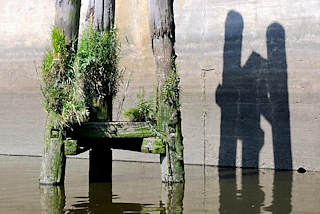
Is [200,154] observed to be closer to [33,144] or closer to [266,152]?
[266,152]

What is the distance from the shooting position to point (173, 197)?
25.4ft

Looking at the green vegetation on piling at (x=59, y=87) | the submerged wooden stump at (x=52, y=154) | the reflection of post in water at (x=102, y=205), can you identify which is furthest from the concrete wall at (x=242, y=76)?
the reflection of post in water at (x=102, y=205)

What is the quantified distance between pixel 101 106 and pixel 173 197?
1.89 m

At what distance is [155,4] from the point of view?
8562 millimetres

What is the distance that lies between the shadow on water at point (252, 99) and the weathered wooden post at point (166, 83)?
2227 millimetres

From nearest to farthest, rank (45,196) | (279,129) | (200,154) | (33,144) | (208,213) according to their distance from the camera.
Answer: (208,213)
(45,196)
(279,129)
(200,154)
(33,144)

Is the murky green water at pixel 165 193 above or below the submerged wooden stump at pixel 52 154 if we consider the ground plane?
below

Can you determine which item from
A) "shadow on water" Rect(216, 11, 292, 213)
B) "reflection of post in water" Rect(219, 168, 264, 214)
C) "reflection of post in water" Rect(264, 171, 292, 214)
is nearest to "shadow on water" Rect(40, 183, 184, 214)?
"reflection of post in water" Rect(219, 168, 264, 214)

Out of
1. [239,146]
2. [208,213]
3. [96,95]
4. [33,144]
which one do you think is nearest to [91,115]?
[96,95]

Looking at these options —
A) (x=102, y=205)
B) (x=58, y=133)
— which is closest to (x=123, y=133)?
(x=58, y=133)

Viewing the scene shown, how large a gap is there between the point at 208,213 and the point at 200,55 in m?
5.76

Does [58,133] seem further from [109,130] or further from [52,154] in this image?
[109,130]

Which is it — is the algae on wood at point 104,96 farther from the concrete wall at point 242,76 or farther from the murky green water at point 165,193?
the concrete wall at point 242,76

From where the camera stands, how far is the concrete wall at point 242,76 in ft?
36.1
